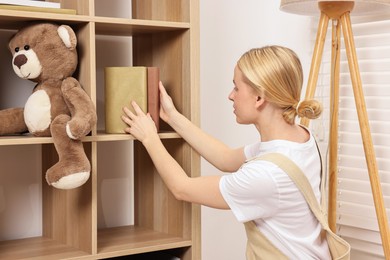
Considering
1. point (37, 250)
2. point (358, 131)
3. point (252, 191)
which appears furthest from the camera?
point (358, 131)

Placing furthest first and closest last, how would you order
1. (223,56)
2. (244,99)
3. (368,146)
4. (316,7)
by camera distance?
1. (223,56)
2. (316,7)
3. (368,146)
4. (244,99)

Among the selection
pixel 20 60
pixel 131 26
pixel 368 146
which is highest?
pixel 131 26

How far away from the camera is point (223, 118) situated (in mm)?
2500

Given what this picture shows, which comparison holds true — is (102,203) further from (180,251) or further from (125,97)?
(125,97)

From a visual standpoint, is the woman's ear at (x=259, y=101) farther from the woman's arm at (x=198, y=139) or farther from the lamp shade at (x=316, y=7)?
the lamp shade at (x=316, y=7)

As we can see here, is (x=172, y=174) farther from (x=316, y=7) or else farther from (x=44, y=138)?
(x=316, y=7)

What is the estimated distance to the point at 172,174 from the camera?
5.44 feet

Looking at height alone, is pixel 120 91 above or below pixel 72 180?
above

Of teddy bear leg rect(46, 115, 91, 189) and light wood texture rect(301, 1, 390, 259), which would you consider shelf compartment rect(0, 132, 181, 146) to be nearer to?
teddy bear leg rect(46, 115, 91, 189)

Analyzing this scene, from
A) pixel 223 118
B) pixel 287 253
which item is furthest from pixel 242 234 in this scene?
pixel 287 253

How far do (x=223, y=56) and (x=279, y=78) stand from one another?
37.1 inches

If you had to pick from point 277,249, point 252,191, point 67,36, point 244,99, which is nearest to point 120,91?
point 67,36

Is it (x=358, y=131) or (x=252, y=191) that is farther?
(x=358, y=131)

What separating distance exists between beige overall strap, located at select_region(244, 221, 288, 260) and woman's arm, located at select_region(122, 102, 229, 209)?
0.10 metres
